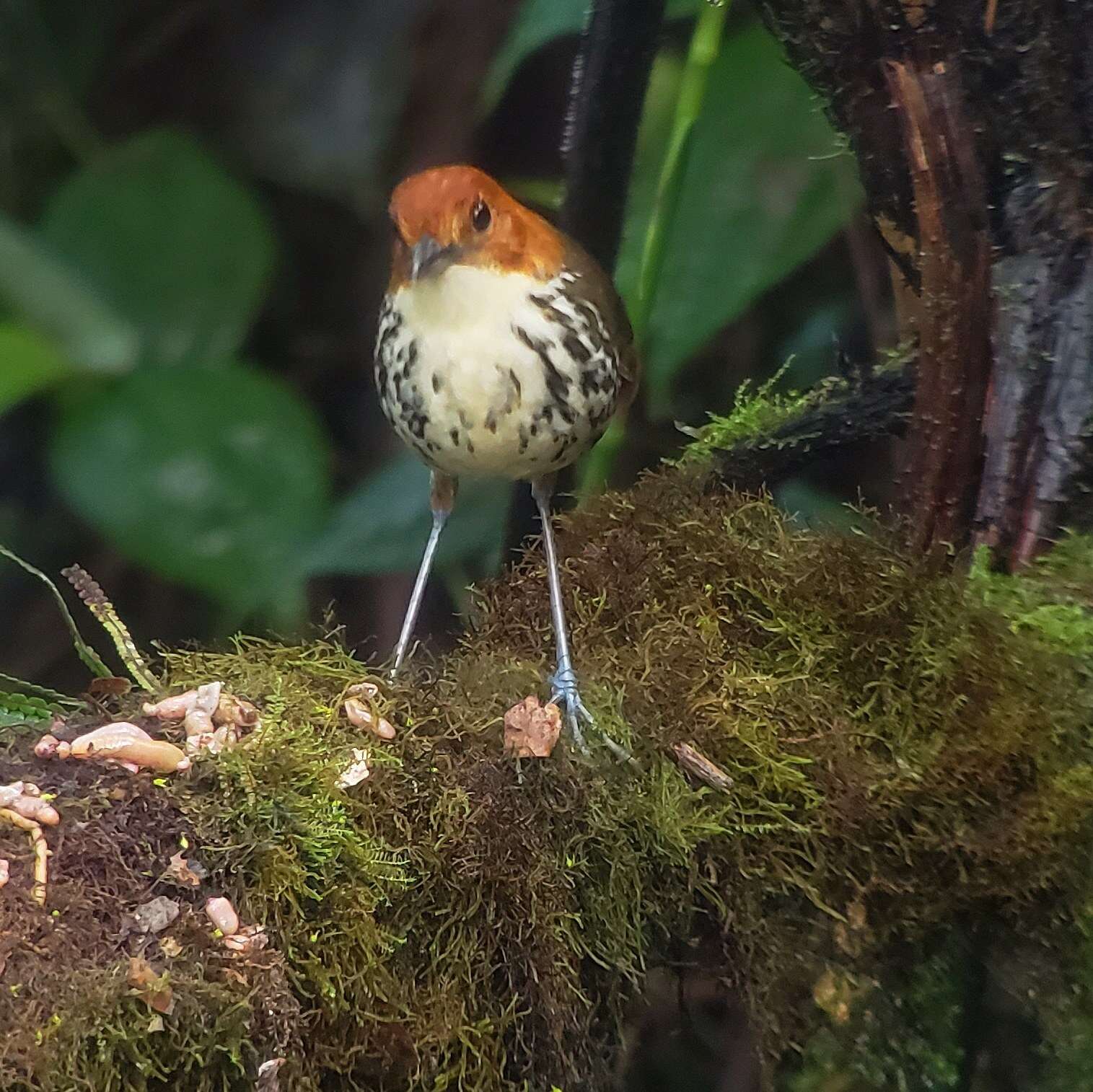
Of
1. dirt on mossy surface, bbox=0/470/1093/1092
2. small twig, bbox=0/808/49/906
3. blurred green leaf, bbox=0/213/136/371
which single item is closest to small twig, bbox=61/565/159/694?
dirt on mossy surface, bbox=0/470/1093/1092

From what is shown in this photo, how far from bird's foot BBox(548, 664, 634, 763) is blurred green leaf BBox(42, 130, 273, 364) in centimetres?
128

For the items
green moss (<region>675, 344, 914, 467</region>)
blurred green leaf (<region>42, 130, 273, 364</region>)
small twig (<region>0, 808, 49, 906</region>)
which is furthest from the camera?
blurred green leaf (<region>42, 130, 273, 364</region>)

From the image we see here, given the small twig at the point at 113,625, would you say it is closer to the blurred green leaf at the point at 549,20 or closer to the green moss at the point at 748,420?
the green moss at the point at 748,420

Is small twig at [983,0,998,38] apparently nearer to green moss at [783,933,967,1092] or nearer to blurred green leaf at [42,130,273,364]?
green moss at [783,933,967,1092]

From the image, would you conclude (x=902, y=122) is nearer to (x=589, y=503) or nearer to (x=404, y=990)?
(x=589, y=503)

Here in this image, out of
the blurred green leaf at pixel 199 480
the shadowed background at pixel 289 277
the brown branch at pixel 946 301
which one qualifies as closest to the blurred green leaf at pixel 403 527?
the shadowed background at pixel 289 277

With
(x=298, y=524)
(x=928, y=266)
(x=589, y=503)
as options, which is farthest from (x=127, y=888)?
(x=298, y=524)

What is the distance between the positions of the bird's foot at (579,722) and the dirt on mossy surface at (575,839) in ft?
0.04

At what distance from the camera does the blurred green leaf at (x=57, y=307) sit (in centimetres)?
182

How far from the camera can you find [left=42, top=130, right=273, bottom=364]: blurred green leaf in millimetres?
2057

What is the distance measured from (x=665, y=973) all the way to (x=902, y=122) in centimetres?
69

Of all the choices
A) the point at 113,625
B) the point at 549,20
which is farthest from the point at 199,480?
the point at 113,625

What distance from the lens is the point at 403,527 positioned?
167cm

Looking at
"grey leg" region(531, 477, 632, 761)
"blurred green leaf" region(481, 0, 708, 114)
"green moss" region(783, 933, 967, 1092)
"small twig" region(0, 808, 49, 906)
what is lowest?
"green moss" region(783, 933, 967, 1092)
